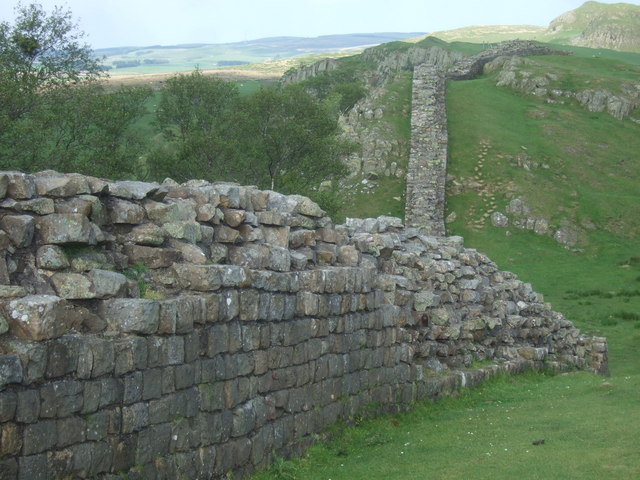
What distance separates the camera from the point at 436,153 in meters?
62.9

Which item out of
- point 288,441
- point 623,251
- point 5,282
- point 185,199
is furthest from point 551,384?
point 623,251

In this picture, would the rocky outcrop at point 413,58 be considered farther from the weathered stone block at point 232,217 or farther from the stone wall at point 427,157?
the weathered stone block at point 232,217

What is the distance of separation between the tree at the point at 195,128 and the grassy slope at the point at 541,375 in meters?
15.0

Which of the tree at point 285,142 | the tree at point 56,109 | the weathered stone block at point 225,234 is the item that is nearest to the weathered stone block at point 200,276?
the weathered stone block at point 225,234

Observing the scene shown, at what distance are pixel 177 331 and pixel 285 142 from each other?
43755mm

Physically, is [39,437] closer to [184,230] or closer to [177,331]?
[177,331]

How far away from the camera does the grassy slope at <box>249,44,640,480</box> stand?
1498 centimetres

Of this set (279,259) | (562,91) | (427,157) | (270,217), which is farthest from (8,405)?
(562,91)

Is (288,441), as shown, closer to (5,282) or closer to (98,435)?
(98,435)

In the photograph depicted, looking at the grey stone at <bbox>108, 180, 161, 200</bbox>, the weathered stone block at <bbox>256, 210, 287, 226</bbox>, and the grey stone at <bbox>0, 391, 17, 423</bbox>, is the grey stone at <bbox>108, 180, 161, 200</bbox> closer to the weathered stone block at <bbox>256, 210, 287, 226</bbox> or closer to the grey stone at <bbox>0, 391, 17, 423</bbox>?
the weathered stone block at <bbox>256, 210, 287, 226</bbox>

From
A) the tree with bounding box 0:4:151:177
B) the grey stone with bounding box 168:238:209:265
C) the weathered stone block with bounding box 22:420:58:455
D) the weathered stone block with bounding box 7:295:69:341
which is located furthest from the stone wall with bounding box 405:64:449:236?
the weathered stone block with bounding box 22:420:58:455

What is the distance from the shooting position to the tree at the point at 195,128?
5225cm

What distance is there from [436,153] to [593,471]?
5046cm

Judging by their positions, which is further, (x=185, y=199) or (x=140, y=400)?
(x=185, y=199)
